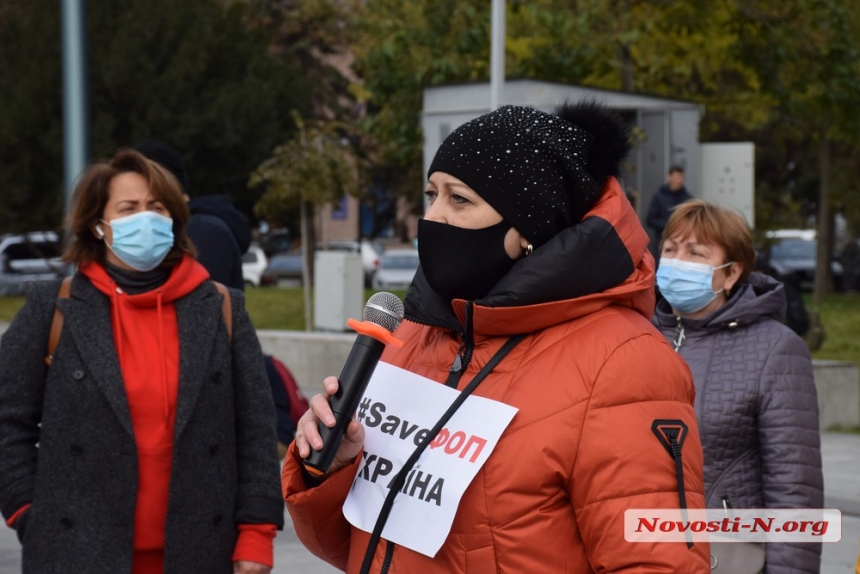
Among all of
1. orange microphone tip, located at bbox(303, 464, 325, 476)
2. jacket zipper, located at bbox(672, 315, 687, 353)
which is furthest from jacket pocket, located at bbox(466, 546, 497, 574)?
jacket zipper, located at bbox(672, 315, 687, 353)

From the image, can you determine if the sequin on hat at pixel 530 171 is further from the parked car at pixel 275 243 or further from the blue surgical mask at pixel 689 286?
the parked car at pixel 275 243

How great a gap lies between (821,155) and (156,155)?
83.7ft

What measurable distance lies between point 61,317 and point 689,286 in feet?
6.49

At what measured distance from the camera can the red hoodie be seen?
3475 mm

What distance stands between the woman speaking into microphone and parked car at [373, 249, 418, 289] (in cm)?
3414

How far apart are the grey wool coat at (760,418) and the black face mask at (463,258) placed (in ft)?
5.18

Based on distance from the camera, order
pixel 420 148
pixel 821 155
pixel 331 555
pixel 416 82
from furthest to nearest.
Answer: pixel 821 155
pixel 420 148
pixel 416 82
pixel 331 555

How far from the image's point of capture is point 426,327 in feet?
8.89

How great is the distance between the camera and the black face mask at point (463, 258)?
2.55 metres

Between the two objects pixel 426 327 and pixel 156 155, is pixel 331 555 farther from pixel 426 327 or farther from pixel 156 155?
pixel 156 155

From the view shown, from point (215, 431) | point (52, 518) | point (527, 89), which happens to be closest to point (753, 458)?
point (215, 431)

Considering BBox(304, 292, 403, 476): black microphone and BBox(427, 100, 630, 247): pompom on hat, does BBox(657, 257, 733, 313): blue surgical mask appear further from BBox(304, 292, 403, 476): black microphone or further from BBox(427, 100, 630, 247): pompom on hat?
BBox(304, 292, 403, 476): black microphone

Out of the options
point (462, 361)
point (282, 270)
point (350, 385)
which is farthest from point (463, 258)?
point (282, 270)

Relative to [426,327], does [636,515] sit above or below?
below
